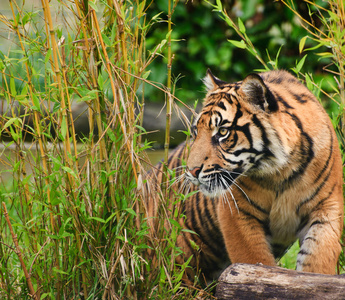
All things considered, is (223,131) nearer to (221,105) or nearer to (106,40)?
(221,105)

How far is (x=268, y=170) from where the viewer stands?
7.77 ft

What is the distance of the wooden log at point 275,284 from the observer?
1.78 metres

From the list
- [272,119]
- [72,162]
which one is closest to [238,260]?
[272,119]

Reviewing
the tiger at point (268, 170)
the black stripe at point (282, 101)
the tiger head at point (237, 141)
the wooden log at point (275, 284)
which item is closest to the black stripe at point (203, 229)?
the tiger at point (268, 170)

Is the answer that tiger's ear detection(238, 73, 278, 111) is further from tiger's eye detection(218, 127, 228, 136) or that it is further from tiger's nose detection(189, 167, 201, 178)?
tiger's nose detection(189, 167, 201, 178)

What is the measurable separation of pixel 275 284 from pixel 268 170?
0.66 m

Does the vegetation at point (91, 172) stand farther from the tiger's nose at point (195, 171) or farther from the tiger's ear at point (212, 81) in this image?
the tiger's ear at point (212, 81)

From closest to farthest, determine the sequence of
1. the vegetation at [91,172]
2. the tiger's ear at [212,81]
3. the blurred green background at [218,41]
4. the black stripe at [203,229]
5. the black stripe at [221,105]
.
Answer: the vegetation at [91,172] < the black stripe at [221,105] < the tiger's ear at [212,81] < the black stripe at [203,229] < the blurred green background at [218,41]

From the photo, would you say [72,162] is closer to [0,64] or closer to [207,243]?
[0,64]

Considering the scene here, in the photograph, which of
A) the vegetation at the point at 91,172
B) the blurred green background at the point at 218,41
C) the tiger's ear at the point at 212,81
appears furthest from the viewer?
the blurred green background at the point at 218,41

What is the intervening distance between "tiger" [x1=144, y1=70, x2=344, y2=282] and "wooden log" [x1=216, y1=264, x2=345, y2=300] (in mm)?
360

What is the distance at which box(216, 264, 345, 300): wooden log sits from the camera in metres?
1.78

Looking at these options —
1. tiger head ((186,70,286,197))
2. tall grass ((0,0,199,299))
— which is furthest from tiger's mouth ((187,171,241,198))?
tall grass ((0,0,199,299))

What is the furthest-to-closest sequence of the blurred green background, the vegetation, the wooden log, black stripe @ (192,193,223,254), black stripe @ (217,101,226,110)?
the blurred green background → black stripe @ (192,193,223,254) → black stripe @ (217,101,226,110) → the vegetation → the wooden log
